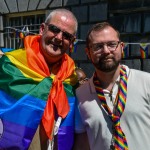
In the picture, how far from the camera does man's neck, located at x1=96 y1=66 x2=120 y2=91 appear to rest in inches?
109

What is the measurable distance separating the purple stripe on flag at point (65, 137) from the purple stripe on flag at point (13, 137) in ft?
0.77

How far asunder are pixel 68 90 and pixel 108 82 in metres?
0.34

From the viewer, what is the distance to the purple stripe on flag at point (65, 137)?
2.86 m

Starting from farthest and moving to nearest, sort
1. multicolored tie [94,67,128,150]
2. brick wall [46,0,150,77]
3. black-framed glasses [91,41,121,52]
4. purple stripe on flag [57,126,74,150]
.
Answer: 1. brick wall [46,0,150,77]
2. purple stripe on flag [57,126,74,150]
3. black-framed glasses [91,41,121,52]
4. multicolored tie [94,67,128,150]

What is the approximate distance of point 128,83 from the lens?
2.71m

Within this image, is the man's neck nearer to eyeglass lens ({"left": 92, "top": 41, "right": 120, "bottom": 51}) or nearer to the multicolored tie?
the multicolored tie

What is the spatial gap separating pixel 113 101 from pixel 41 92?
55cm

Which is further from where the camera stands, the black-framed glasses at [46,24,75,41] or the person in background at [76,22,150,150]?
the black-framed glasses at [46,24,75,41]

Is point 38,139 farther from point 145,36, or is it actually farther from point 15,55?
point 145,36

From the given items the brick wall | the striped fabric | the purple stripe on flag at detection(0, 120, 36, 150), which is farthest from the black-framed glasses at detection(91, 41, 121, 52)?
the brick wall

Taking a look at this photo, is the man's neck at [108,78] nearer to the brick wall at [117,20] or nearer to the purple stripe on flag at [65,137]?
the purple stripe on flag at [65,137]

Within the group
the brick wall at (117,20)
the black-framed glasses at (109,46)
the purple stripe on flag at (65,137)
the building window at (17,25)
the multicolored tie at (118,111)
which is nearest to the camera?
the multicolored tie at (118,111)

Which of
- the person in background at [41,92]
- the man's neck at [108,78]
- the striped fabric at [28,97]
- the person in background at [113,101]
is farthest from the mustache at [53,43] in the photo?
the man's neck at [108,78]

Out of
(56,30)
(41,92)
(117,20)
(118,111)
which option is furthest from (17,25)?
(118,111)
